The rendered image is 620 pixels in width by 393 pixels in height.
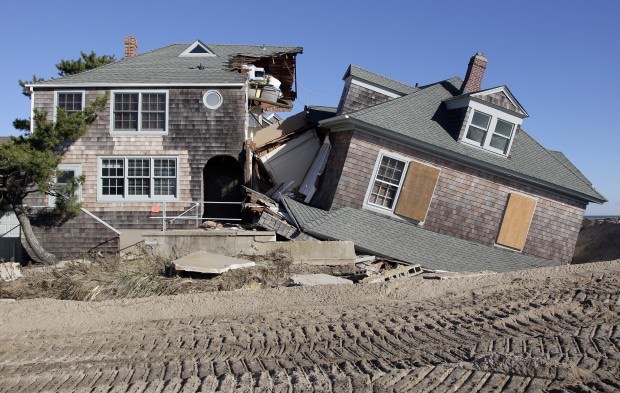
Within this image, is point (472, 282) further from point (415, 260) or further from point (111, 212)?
point (111, 212)

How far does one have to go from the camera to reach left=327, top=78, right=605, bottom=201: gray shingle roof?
18.6 metres

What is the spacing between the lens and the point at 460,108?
20.0 m

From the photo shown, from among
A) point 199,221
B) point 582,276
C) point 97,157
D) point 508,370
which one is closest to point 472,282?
point 582,276

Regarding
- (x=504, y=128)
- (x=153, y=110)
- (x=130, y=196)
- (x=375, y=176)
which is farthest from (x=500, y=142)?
(x=130, y=196)

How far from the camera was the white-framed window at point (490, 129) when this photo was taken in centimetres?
1962

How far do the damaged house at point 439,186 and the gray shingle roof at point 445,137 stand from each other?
0.15 feet

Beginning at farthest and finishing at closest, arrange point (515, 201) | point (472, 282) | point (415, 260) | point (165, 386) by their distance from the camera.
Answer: point (515, 201) → point (415, 260) → point (472, 282) → point (165, 386)

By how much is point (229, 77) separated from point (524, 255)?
11.1 m

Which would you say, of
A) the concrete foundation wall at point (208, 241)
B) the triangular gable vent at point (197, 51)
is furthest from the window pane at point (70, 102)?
the concrete foundation wall at point (208, 241)

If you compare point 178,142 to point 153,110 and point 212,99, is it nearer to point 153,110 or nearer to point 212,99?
point 153,110

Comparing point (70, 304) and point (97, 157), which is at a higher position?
point (97, 157)

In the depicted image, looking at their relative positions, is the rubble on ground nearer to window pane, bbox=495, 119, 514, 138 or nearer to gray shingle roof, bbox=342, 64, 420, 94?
gray shingle roof, bbox=342, 64, 420, 94

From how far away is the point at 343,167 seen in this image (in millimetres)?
18344

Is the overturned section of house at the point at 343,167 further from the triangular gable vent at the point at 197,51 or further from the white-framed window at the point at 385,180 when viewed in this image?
the triangular gable vent at the point at 197,51
